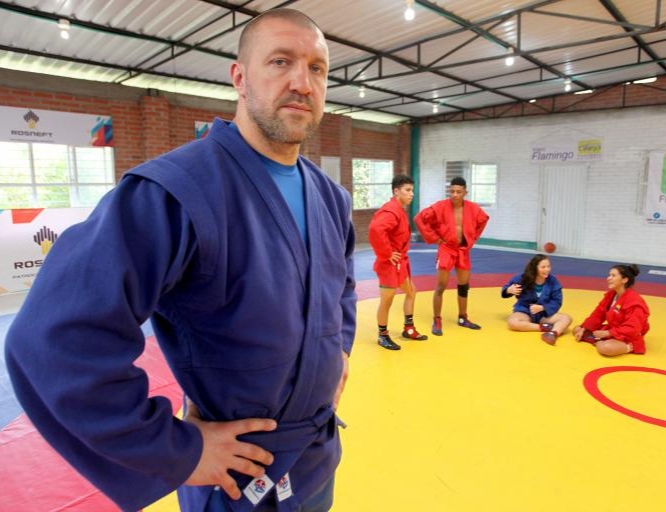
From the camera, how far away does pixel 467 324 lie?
533 cm

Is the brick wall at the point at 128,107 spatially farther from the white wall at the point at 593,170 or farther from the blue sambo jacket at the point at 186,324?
the blue sambo jacket at the point at 186,324

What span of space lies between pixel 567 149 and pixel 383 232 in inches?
332

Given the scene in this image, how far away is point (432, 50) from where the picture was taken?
24.8 ft

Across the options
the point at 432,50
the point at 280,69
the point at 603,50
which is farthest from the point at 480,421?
the point at 603,50

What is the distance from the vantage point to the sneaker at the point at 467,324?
5.29 meters

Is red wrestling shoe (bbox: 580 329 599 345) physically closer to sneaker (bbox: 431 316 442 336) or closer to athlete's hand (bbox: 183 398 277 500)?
sneaker (bbox: 431 316 442 336)

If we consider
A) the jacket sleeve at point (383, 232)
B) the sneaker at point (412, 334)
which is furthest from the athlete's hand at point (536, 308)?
the jacket sleeve at point (383, 232)

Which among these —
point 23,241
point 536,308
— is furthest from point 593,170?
point 23,241

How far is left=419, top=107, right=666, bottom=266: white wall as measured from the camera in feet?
32.1

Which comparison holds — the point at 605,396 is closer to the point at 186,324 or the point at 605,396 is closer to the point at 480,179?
the point at 186,324

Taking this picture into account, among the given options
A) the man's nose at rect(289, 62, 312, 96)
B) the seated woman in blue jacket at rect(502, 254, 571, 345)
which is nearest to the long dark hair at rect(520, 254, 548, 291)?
the seated woman in blue jacket at rect(502, 254, 571, 345)

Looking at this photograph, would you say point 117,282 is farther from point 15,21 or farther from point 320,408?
point 15,21

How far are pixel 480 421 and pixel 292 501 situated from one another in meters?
2.38

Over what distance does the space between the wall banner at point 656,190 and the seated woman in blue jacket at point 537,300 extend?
243 inches
